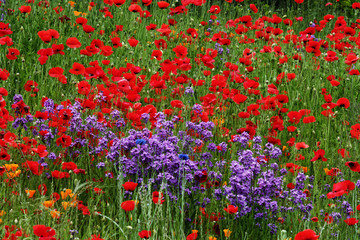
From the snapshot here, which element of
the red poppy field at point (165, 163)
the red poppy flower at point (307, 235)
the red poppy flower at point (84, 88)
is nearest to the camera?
the red poppy flower at point (307, 235)

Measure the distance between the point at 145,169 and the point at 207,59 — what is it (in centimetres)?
137

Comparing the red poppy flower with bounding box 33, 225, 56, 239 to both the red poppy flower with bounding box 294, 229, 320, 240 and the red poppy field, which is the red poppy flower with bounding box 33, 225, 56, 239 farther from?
the red poppy flower with bounding box 294, 229, 320, 240

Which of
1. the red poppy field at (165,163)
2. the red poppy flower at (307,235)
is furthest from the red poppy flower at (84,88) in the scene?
the red poppy flower at (307,235)

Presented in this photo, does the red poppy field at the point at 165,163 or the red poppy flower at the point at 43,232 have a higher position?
the red poppy flower at the point at 43,232

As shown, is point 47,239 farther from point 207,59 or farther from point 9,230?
point 207,59

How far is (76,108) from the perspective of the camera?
2629 millimetres

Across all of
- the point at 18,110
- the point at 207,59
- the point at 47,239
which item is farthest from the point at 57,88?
the point at 47,239

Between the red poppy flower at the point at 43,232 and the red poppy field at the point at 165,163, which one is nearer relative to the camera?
the red poppy flower at the point at 43,232

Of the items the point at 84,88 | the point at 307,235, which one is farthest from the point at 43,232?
the point at 84,88

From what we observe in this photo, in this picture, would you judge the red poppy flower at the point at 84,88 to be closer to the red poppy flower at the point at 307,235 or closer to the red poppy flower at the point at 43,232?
the red poppy flower at the point at 43,232

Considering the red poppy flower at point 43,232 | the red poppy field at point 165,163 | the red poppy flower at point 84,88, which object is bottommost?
the red poppy field at point 165,163

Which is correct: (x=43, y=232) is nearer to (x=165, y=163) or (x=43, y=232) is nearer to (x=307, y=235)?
(x=165, y=163)

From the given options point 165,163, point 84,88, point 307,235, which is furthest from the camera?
point 84,88

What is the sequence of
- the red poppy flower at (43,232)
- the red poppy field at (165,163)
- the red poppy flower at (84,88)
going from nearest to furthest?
the red poppy flower at (43,232) < the red poppy field at (165,163) < the red poppy flower at (84,88)
